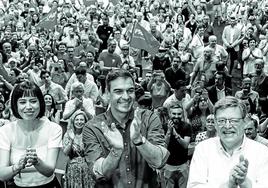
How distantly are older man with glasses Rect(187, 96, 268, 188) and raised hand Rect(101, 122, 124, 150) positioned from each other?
481 mm

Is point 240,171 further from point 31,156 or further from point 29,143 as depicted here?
point 29,143

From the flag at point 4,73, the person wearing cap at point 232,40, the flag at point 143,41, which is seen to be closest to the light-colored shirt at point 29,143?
the flag at point 4,73

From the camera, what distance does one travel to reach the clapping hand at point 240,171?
144 inches

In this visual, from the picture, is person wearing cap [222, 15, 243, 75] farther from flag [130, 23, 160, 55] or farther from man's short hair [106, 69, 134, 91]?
man's short hair [106, 69, 134, 91]

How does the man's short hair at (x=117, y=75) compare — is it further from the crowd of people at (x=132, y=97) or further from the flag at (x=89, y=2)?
the flag at (x=89, y=2)

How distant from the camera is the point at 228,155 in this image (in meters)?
3.97

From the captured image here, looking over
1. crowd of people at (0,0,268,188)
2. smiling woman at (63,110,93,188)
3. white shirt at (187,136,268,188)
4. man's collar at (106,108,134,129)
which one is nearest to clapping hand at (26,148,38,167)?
crowd of people at (0,0,268,188)

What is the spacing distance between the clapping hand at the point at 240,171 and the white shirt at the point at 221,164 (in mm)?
158

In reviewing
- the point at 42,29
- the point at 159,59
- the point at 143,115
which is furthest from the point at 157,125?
the point at 42,29

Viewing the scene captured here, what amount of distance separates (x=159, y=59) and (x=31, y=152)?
35.0 ft

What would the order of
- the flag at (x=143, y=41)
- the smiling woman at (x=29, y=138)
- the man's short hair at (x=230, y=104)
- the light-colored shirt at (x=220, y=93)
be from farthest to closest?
the flag at (x=143, y=41) < the light-colored shirt at (x=220, y=93) < the smiling woman at (x=29, y=138) < the man's short hair at (x=230, y=104)

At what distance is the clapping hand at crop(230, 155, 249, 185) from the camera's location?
3658 millimetres

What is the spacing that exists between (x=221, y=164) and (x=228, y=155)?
0.07 metres

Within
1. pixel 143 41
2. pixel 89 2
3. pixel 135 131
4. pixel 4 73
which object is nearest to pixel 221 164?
pixel 135 131
